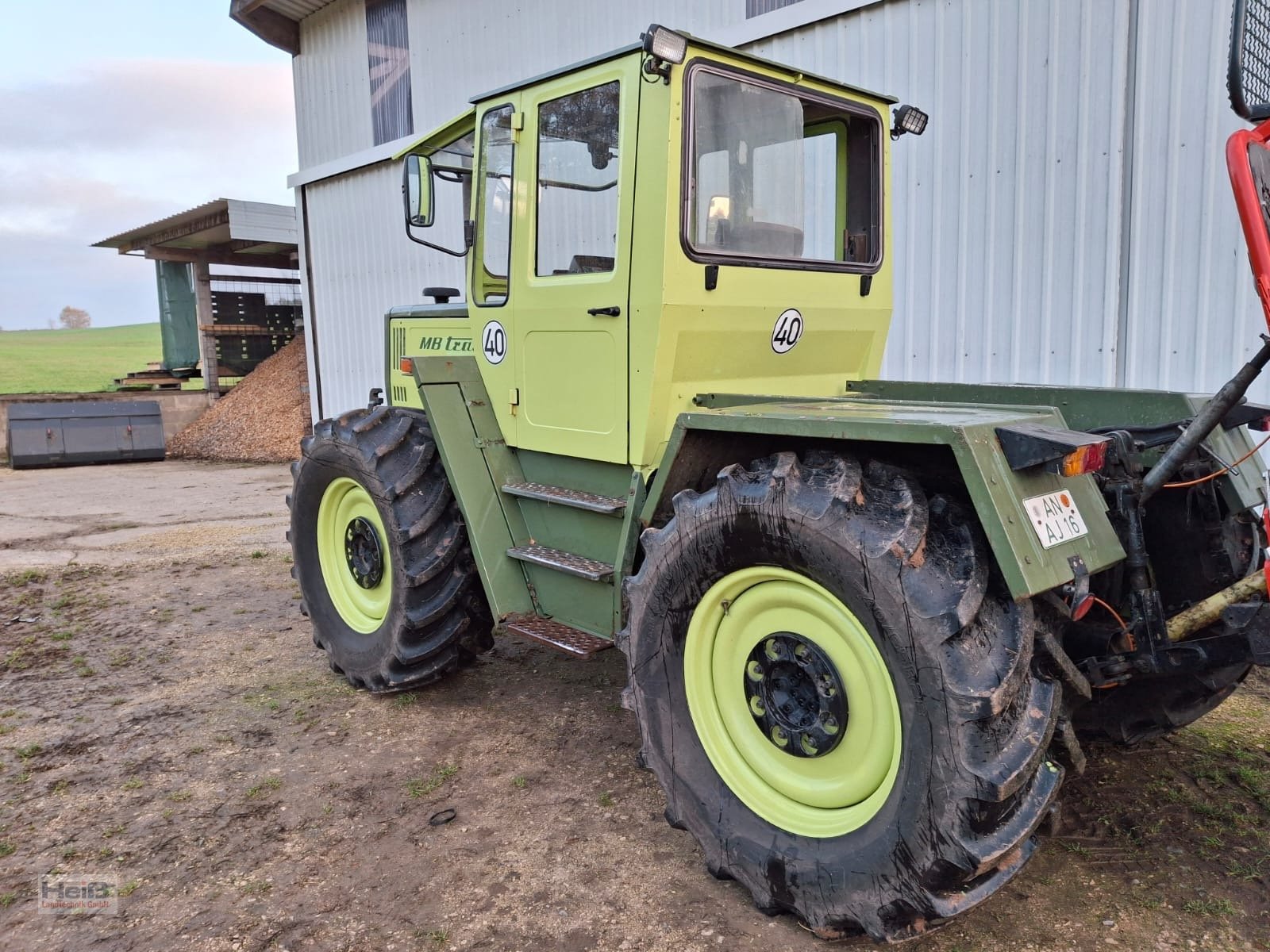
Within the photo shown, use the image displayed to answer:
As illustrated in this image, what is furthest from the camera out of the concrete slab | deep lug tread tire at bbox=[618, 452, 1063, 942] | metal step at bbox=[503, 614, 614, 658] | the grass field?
the grass field

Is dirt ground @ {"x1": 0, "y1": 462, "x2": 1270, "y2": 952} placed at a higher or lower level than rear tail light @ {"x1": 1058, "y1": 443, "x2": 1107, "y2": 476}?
lower

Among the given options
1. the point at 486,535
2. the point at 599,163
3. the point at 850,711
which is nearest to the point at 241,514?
the point at 486,535

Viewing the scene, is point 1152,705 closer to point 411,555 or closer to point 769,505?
point 769,505

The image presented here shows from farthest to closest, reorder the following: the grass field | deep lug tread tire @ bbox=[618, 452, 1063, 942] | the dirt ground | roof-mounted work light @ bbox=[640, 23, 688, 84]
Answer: the grass field < roof-mounted work light @ bbox=[640, 23, 688, 84] < the dirt ground < deep lug tread tire @ bbox=[618, 452, 1063, 942]

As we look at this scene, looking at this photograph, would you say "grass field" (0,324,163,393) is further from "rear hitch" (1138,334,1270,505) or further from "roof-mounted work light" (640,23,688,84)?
"rear hitch" (1138,334,1270,505)

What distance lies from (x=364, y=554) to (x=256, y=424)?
476 inches

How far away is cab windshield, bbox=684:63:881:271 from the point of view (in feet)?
10.5

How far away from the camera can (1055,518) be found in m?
2.36

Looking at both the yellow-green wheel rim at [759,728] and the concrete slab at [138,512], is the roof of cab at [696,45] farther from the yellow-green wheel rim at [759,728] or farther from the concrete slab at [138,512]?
the concrete slab at [138,512]

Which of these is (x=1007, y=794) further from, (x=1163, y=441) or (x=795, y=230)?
(x=795, y=230)

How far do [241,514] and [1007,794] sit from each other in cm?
896

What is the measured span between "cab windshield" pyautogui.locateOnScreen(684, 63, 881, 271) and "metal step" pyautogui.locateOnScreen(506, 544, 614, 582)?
123cm

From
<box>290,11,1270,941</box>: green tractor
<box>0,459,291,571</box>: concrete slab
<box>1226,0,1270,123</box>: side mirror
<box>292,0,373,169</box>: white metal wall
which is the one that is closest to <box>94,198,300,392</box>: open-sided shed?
<box>292,0,373,169</box>: white metal wall

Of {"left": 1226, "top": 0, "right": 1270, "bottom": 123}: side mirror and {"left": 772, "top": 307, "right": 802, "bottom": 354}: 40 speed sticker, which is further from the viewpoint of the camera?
{"left": 772, "top": 307, "right": 802, "bottom": 354}: 40 speed sticker
